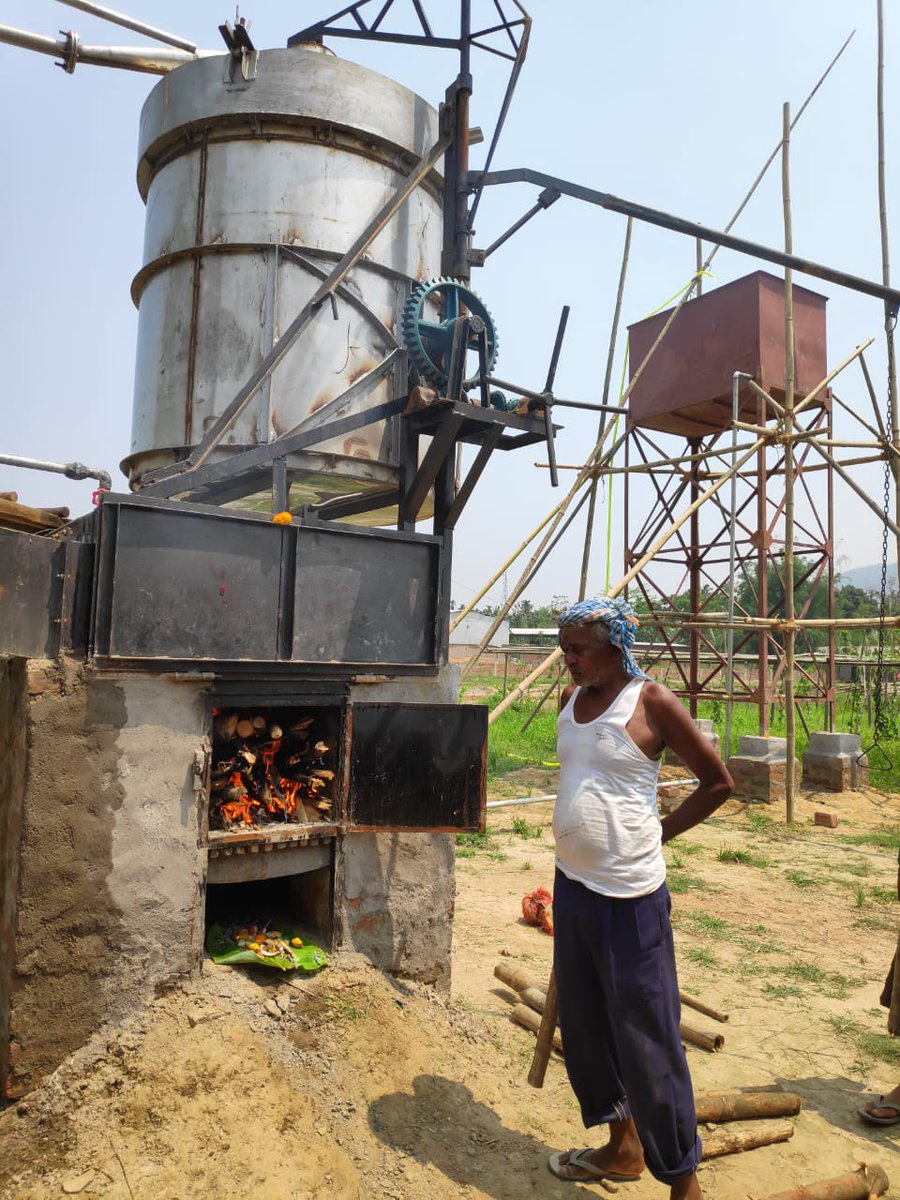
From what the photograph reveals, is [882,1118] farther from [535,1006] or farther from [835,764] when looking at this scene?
[835,764]

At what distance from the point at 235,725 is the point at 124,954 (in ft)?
3.85

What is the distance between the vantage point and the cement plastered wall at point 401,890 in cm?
441

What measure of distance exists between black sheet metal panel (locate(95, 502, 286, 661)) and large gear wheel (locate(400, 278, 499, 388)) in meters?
1.40

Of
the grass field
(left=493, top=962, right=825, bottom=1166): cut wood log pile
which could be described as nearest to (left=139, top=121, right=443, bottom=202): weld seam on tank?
(left=493, top=962, right=825, bottom=1166): cut wood log pile

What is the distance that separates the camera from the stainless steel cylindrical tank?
16.3ft

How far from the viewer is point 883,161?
1052 centimetres

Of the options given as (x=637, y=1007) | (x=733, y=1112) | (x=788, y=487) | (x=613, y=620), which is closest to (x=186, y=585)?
(x=613, y=620)

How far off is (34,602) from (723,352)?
10652 mm

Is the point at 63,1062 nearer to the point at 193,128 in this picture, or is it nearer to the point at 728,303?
the point at 193,128

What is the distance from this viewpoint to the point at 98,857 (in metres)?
3.62

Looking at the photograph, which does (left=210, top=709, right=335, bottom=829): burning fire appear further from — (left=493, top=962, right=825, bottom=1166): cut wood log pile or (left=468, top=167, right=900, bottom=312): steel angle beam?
(left=468, top=167, right=900, bottom=312): steel angle beam

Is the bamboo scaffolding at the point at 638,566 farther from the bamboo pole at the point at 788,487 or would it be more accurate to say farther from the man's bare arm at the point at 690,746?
the man's bare arm at the point at 690,746

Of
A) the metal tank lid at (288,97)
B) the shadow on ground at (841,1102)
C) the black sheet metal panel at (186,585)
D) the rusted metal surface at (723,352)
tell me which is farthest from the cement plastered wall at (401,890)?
the rusted metal surface at (723,352)

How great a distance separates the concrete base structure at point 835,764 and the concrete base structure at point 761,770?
110cm
